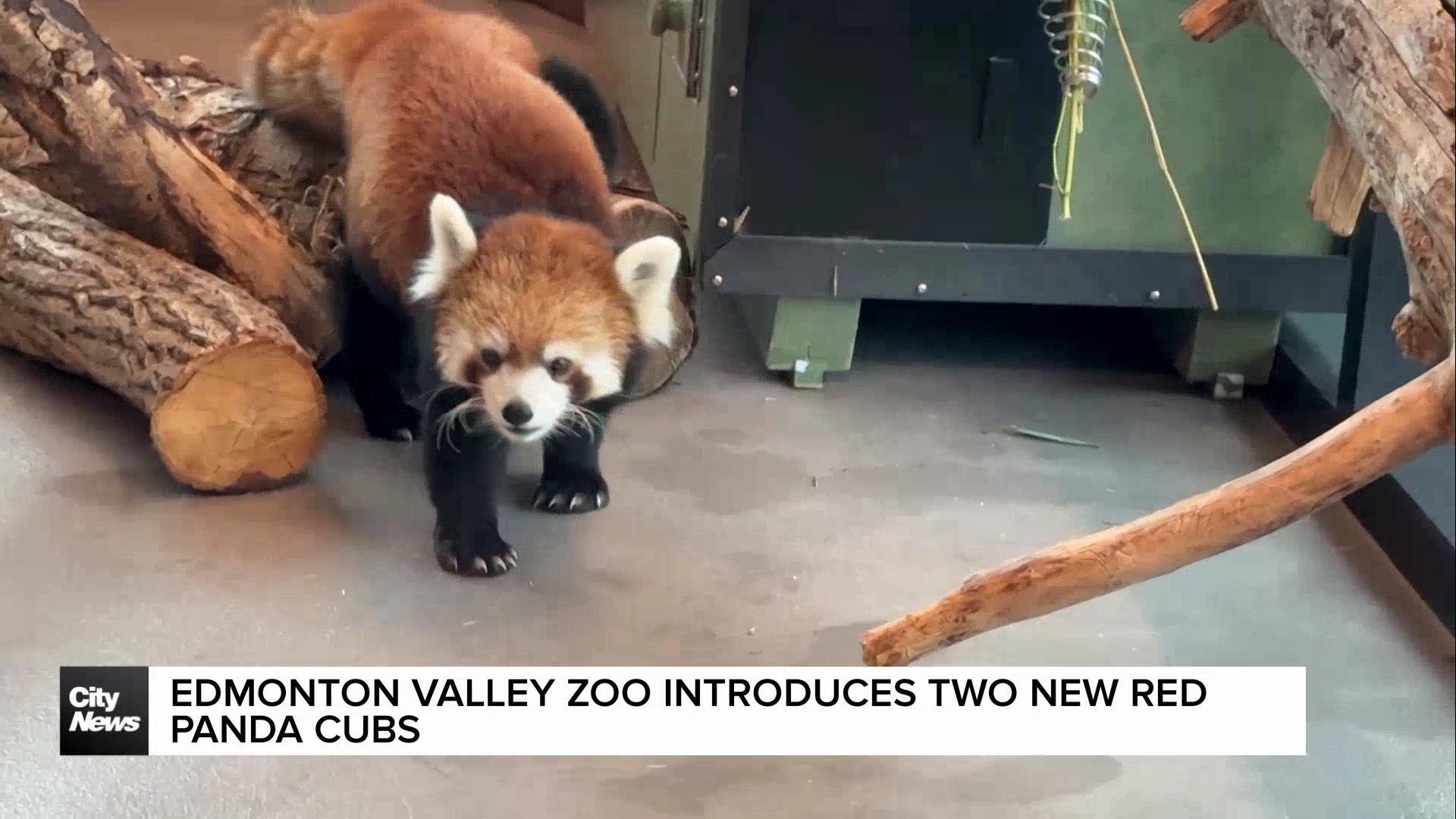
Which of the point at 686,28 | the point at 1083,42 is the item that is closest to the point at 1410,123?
the point at 1083,42

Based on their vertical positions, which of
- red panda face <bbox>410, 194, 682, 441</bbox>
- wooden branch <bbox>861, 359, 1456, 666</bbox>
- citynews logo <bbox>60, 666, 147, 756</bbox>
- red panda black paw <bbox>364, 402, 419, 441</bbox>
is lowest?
red panda black paw <bbox>364, 402, 419, 441</bbox>

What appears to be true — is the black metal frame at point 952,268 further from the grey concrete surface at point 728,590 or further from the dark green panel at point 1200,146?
the grey concrete surface at point 728,590

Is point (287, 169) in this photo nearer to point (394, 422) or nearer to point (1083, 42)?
point (394, 422)

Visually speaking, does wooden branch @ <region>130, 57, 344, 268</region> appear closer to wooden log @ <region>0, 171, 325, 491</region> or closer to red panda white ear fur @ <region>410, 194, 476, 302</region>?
wooden log @ <region>0, 171, 325, 491</region>

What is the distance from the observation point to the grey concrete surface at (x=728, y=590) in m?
1.45

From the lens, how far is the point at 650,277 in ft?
5.90

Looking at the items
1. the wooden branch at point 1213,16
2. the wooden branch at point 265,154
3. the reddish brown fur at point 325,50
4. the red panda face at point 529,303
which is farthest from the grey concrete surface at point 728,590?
the wooden branch at point 1213,16

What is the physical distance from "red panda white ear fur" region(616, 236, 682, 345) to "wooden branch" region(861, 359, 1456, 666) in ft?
1.98

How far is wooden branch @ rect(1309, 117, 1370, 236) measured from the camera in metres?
1.45

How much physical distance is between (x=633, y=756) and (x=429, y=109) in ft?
3.16

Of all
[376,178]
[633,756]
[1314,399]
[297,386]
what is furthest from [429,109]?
[1314,399]

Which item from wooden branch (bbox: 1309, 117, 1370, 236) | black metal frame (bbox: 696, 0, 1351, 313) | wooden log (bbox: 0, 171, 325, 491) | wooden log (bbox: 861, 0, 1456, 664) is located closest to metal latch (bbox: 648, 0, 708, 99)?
black metal frame (bbox: 696, 0, 1351, 313)

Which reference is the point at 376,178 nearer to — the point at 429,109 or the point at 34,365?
the point at 429,109

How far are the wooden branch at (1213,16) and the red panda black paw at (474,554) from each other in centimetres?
105
